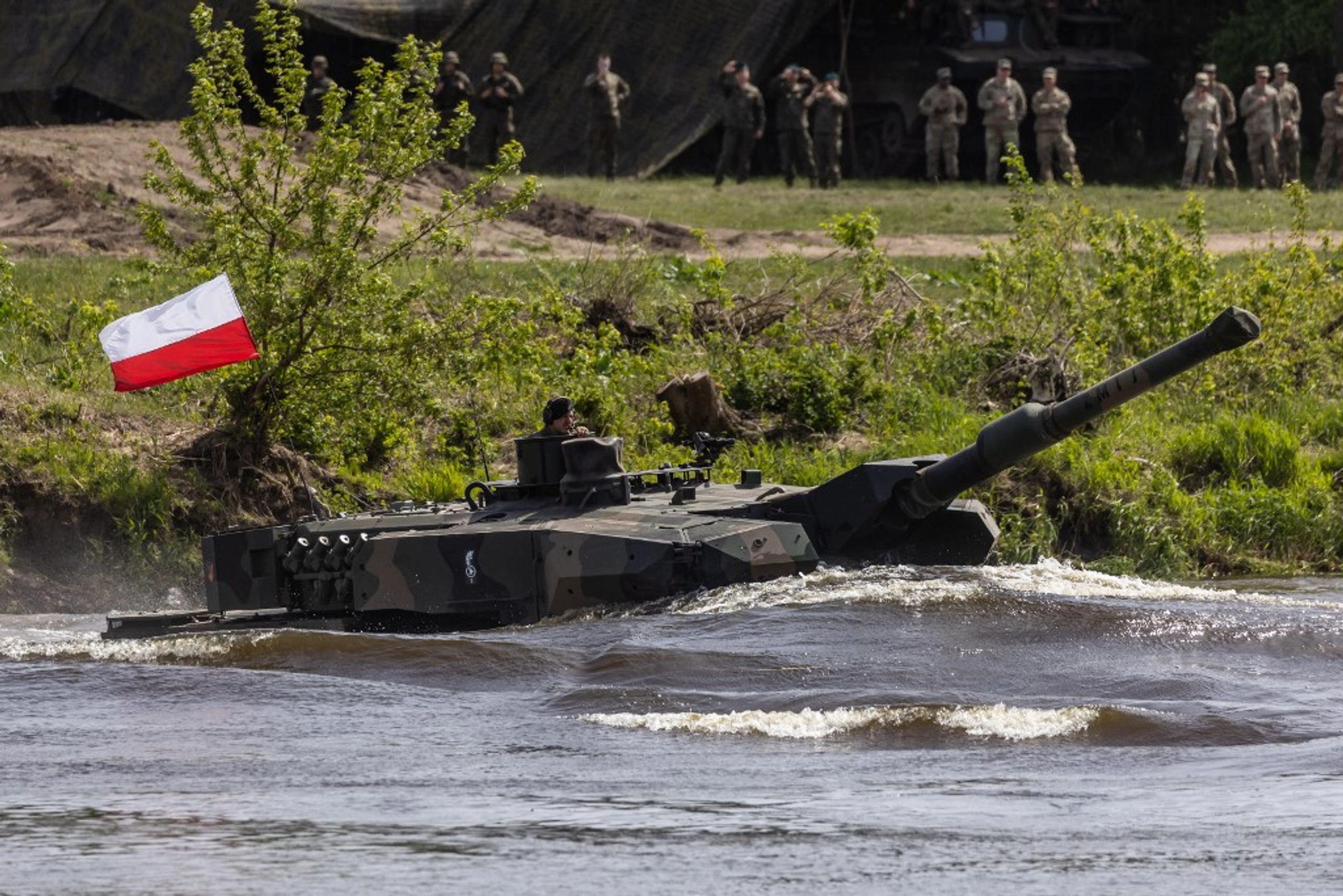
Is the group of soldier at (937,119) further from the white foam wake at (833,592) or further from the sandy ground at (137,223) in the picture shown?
the white foam wake at (833,592)

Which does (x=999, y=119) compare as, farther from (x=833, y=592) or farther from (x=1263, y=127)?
(x=833, y=592)

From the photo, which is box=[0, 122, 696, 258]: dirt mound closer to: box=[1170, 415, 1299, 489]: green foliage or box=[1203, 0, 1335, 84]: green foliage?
box=[1170, 415, 1299, 489]: green foliage

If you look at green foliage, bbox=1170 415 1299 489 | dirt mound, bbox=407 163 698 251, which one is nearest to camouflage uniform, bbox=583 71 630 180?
dirt mound, bbox=407 163 698 251

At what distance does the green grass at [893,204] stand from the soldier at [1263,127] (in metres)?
0.53

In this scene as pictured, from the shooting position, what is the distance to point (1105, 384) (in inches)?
589

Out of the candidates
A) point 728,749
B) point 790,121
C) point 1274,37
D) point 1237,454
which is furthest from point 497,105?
point 728,749

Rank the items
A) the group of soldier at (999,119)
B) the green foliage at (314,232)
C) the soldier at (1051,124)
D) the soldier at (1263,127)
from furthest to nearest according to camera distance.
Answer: the group of soldier at (999,119)
the soldier at (1051,124)
the soldier at (1263,127)
the green foliage at (314,232)

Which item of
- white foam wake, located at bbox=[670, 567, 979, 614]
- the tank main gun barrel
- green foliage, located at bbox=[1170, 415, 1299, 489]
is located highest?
the tank main gun barrel

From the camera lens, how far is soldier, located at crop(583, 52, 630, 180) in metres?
34.8

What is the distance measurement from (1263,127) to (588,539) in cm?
2159

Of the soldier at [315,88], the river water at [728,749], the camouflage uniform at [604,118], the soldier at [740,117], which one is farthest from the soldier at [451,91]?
the river water at [728,749]

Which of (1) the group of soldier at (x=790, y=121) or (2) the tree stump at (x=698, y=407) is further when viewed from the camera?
(1) the group of soldier at (x=790, y=121)

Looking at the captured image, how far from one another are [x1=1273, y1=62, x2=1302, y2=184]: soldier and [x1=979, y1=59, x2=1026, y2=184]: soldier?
3526 mm

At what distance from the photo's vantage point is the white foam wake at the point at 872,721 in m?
12.2
